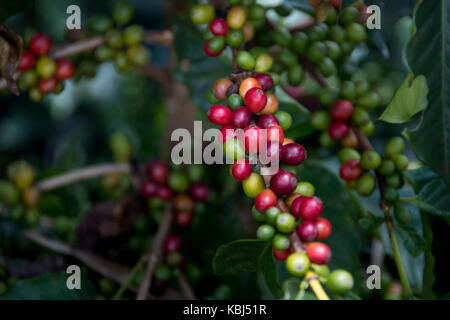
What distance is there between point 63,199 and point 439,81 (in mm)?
979

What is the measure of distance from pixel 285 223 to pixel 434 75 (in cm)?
29

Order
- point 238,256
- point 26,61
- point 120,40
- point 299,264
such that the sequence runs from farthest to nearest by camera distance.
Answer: point 120,40
point 26,61
point 238,256
point 299,264

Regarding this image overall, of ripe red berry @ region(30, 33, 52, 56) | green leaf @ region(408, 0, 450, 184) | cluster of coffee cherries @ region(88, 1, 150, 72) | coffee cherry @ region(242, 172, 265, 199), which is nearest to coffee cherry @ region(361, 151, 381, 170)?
green leaf @ region(408, 0, 450, 184)

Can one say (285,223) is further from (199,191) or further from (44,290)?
(199,191)

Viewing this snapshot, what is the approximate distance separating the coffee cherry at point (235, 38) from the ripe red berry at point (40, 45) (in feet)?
1.21

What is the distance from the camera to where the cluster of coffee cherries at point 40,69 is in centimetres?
85

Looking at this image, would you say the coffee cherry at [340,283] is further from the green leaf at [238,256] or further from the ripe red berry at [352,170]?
the ripe red berry at [352,170]

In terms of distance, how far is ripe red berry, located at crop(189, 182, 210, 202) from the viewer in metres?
1.05

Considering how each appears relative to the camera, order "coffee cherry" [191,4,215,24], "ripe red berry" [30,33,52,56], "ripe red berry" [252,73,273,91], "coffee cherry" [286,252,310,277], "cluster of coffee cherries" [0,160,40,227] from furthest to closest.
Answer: "cluster of coffee cherries" [0,160,40,227], "ripe red berry" [30,33,52,56], "coffee cherry" [191,4,215,24], "ripe red berry" [252,73,273,91], "coffee cherry" [286,252,310,277]

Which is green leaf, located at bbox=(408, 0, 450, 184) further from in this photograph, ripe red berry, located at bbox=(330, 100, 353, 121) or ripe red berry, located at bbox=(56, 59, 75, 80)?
ripe red berry, located at bbox=(56, 59, 75, 80)

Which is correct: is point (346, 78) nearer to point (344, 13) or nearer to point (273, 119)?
point (344, 13)

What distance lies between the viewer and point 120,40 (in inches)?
37.3

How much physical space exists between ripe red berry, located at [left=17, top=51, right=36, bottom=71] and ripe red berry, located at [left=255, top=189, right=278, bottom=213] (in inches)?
20.9

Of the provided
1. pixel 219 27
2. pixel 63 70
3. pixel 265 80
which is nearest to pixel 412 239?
pixel 265 80
